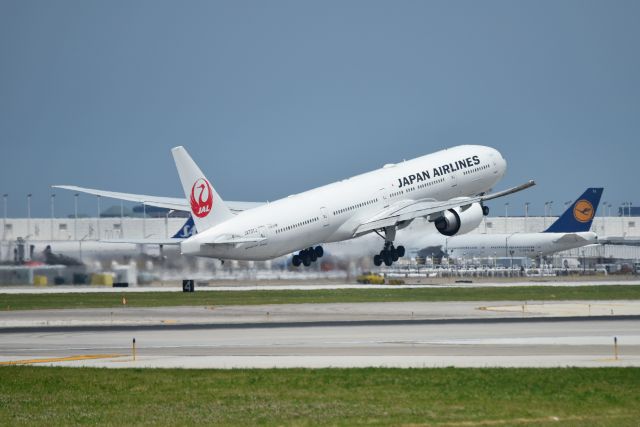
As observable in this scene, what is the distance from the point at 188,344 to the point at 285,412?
19.5m

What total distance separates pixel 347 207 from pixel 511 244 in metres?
65.7

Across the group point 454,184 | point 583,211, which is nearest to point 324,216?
point 454,184

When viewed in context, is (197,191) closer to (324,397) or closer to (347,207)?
(347,207)

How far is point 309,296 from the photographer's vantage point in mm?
85500

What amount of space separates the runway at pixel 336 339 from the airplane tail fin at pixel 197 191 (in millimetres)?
6371

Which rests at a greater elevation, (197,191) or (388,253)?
(197,191)

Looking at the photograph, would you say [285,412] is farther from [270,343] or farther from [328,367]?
[270,343]

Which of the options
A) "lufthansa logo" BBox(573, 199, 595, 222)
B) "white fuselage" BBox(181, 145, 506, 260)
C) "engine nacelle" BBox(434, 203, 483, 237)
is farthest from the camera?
"lufthansa logo" BBox(573, 199, 595, 222)

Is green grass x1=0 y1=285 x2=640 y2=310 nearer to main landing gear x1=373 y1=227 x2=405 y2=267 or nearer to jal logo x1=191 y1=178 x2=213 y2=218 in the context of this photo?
main landing gear x1=373 y1=227 x2=405 y2=267

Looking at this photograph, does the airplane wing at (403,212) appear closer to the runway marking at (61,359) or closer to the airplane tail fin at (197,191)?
the airplane tail fin at (197,191)

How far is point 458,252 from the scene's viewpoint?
484ft

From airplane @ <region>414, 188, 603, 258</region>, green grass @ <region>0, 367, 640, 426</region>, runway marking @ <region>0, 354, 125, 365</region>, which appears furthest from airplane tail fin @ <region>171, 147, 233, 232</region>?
airplane @ <region>414, 188, 603, 258</region>

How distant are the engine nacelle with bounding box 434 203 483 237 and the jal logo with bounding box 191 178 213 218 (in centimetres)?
1927

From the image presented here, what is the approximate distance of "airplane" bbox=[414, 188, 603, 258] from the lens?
447ft
